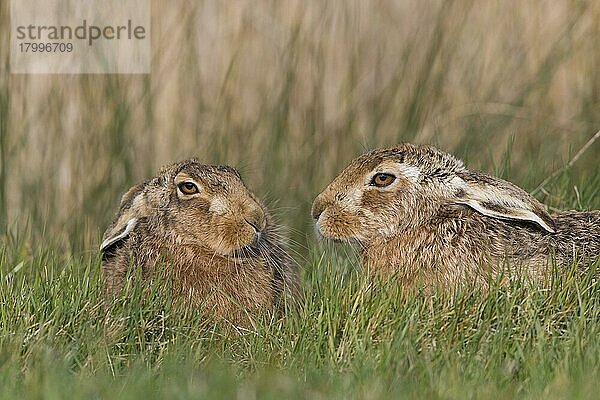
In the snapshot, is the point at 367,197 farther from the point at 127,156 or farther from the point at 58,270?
the point at 127,156

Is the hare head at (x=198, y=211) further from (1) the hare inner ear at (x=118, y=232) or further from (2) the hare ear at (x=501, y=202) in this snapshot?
(2) the hare ear at (x=501, y=202)

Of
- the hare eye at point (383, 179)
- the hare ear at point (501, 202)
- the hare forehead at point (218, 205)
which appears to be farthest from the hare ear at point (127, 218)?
the hare ear at point (501, 202)

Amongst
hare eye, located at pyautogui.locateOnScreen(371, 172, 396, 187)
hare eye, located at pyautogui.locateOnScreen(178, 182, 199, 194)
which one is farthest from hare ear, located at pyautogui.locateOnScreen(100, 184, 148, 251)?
hare eye, located at pyautogui.locateOnScreen(371, 172, 396, 187)

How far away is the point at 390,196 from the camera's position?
6535mm

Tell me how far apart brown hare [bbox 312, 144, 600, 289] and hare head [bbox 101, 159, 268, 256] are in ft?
1.52

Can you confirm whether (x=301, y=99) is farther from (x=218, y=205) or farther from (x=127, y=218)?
(x=218, y=205)

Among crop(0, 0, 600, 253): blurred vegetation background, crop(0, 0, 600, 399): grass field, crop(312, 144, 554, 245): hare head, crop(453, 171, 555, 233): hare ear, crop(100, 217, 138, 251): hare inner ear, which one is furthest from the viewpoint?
crop(0, 0, 600, 253): blurred vegetation background

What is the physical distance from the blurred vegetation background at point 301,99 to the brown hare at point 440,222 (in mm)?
1820

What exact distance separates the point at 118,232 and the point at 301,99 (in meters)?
3.00

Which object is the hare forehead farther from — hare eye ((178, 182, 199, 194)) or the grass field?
the grass field

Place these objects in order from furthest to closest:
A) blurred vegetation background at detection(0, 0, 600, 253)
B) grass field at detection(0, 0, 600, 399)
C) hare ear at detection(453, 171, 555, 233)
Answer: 1. blurred vegetation background at detection(0, 0, 600, 253)
2. grass field at detection(0, 0, 600, 399)
3. hare ear at detection(453, 171, 555, 233)

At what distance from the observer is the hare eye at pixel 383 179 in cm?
656

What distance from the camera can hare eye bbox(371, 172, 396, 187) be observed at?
6562mm

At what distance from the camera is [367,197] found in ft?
21.5
